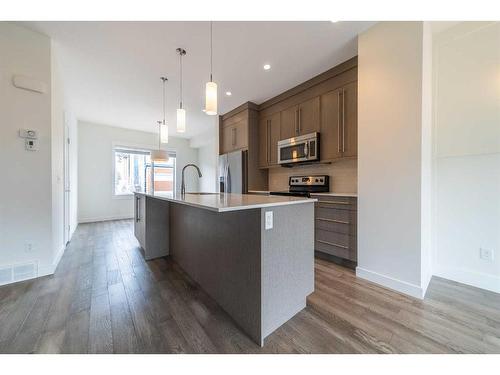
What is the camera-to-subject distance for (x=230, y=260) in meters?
1.59

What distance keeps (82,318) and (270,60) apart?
10.8 ft

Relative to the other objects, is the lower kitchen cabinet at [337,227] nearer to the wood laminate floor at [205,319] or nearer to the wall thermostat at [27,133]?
the wood laminate floor at [205,319]

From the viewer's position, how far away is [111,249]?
3225mm

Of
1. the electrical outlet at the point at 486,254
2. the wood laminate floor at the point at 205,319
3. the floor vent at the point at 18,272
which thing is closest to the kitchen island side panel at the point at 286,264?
the wood laminate floor at the point at 205,319

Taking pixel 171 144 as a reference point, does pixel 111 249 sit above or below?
below

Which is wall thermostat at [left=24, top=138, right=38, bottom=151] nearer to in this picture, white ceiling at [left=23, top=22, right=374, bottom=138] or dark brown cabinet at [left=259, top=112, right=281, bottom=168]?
white ceiling at [left=23, top=22, right=374, bottom=138]

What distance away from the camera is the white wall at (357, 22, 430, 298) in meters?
1.87

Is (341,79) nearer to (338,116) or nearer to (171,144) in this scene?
(338,116)

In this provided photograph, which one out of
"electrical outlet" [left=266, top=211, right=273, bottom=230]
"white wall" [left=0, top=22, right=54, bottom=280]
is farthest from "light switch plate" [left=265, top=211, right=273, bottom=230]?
"white wall" [left=0, top=22, right=54, bottom=280]

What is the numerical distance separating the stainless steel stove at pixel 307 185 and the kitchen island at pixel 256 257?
151 centimetres

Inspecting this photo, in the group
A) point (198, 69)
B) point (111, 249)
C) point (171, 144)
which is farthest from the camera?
point (171, 144)

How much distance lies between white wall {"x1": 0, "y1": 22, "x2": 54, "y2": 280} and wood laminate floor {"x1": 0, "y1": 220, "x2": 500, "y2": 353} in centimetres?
41

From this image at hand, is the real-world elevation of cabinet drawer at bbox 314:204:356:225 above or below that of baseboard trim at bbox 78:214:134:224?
above
